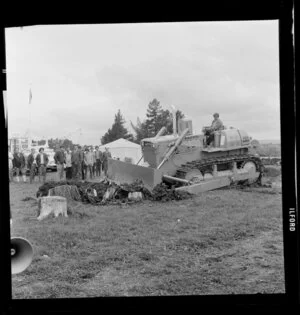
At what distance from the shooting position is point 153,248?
331 cm

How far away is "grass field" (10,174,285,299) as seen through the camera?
3.27m

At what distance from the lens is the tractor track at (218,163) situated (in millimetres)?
3379

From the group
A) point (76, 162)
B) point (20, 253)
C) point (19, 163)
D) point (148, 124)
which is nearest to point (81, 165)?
point (76, 162)

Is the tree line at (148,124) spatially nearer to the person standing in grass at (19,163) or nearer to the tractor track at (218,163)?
the tractor track at (218,163)

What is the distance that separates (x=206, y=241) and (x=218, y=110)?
0.92 metres

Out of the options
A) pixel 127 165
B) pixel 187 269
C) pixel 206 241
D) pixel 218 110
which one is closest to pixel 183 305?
pixel 187 269

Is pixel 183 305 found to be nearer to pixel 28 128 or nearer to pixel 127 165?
pixel 127 165

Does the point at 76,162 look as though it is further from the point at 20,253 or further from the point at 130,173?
the point at 20,253

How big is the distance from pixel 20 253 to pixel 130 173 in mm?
931

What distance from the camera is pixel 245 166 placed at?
3.39 m

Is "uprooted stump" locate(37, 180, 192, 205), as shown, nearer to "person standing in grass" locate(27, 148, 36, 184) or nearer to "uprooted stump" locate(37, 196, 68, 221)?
"uprooted stump" locate(37, 196, 68, 221)

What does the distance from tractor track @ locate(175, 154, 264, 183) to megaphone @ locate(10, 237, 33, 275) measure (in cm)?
115

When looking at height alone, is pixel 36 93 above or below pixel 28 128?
above

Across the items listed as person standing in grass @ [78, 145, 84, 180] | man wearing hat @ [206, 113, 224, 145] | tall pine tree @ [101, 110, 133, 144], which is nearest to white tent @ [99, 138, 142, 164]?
tall pine tree @ [101, 110, 133, 144]
